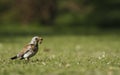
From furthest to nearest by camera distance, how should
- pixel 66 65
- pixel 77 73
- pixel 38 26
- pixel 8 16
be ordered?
pixel 8 16 < pixel 38 26 < pixel 66 65 < pixel 77 73

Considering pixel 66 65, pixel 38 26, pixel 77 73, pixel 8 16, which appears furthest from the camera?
pixel 8 16

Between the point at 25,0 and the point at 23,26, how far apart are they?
250 cm

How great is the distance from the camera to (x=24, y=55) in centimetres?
1312

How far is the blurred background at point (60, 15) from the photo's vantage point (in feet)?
144

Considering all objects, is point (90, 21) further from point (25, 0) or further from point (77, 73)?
point (77, 73)

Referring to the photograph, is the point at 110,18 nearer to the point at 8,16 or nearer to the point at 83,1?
the point at 83,1

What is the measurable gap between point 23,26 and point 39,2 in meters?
2.74

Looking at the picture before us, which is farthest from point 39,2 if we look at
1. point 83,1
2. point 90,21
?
point 83,1

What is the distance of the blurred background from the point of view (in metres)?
44.0

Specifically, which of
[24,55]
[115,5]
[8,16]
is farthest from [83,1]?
[24,55]

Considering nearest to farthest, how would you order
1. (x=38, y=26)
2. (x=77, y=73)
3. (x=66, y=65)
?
(x=77, y=73), (x=66, y=65), (x=38, y=26)

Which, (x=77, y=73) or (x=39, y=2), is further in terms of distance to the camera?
(x=39, y=2)

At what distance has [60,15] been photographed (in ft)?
168

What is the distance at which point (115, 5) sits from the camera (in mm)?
51469
